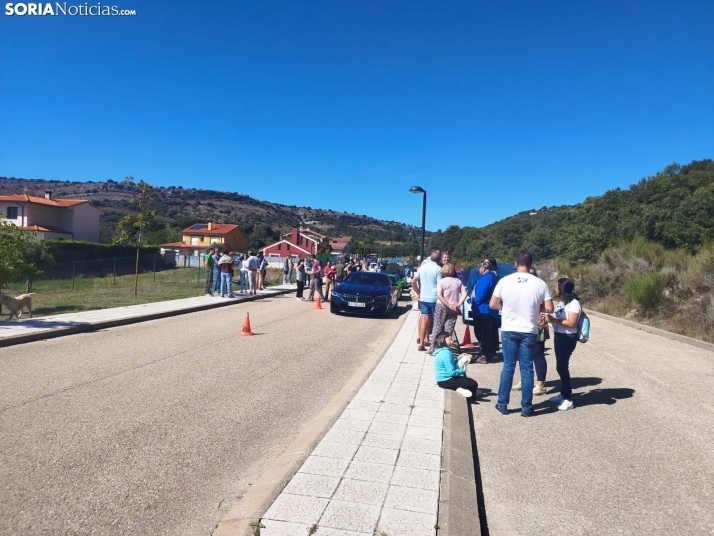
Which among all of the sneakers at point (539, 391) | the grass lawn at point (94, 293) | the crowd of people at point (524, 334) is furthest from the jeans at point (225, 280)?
the sneakers at point (539, 391)

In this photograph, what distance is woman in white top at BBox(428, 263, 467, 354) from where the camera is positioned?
8844 millimetres


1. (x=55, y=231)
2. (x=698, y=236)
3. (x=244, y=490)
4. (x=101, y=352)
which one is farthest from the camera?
(x=55, y=231)

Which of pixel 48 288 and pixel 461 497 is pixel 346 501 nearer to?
pixel 461 497

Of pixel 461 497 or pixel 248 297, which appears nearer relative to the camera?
pixel 461 497

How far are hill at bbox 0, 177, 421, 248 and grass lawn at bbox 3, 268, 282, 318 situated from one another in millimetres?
55657

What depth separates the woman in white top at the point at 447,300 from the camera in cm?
884

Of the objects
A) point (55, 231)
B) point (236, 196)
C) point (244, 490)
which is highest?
point (236, 196)

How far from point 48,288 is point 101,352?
709 inches

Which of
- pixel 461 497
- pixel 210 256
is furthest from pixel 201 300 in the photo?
pixel 461 497

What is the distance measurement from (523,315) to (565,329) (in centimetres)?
82

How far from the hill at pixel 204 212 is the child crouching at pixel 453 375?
3132 inches

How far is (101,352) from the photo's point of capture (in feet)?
29.1

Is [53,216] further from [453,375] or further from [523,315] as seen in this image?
[523,315]

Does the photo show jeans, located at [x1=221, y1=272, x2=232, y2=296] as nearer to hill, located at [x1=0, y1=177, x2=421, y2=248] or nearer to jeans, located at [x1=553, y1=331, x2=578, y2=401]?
jeans, located at [x1=553, y1=331, x2=578, y2=401]
